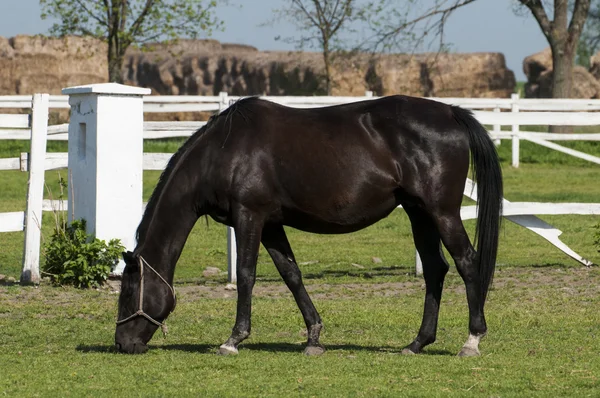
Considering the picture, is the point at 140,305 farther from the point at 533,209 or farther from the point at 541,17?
the point at 541,17

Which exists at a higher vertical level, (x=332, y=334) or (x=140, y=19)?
(x=140, y=19)

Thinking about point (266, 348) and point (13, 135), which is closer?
point (266, 348)

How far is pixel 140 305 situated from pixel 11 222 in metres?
4.01

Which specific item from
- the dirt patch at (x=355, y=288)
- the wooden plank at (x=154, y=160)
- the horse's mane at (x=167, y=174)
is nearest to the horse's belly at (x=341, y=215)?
the horse's mane at (x=167, y=174)

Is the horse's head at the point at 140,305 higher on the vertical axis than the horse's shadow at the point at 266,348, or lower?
higher

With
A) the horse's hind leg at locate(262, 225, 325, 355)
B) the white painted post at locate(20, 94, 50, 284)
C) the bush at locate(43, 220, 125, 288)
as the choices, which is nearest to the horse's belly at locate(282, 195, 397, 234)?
the horse's hind leg at locate(262, 225, 325, 355)

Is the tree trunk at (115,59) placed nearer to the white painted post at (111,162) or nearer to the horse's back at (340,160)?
the white painted post at (111,162)

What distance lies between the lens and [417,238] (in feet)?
24.7

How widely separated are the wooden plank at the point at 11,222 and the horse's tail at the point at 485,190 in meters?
5.16

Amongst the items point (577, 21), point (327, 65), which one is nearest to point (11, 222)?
point (327, 65)

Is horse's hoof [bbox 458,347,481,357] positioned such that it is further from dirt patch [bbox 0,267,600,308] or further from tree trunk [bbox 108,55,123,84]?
tree trunk [bbox 108,55,123,84]

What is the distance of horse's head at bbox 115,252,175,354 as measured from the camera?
7.12 meters

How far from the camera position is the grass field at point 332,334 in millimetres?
6086

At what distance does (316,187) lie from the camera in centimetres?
714
